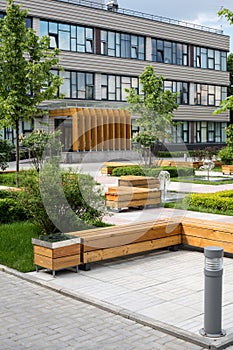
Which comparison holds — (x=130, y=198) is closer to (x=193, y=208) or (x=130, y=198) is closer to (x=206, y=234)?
(x=193, y=208)

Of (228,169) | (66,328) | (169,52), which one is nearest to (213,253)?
(66,328)

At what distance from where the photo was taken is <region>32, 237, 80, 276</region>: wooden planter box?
835 centimetres

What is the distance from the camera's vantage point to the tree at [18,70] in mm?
19141

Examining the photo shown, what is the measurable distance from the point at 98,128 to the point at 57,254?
112 ft

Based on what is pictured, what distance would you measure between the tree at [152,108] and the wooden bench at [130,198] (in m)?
16.5

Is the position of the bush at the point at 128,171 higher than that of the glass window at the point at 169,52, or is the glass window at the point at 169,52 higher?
the glass window at the point at 169,52

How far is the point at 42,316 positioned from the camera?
21.8 feet

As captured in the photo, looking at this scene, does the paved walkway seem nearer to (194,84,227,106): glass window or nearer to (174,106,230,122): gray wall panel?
(174,106,230,122): gray wall panel

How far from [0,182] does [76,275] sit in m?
14.5

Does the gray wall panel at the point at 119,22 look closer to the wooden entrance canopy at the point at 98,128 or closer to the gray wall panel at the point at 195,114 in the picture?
the gray wall panel at the point at 195,114

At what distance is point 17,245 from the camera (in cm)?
1048

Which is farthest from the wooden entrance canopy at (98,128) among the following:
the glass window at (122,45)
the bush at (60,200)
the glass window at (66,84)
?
the bush at (60,200)

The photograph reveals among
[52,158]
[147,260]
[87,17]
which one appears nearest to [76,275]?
[147,260]

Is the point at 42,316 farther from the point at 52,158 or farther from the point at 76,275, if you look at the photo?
the point at 52,158
